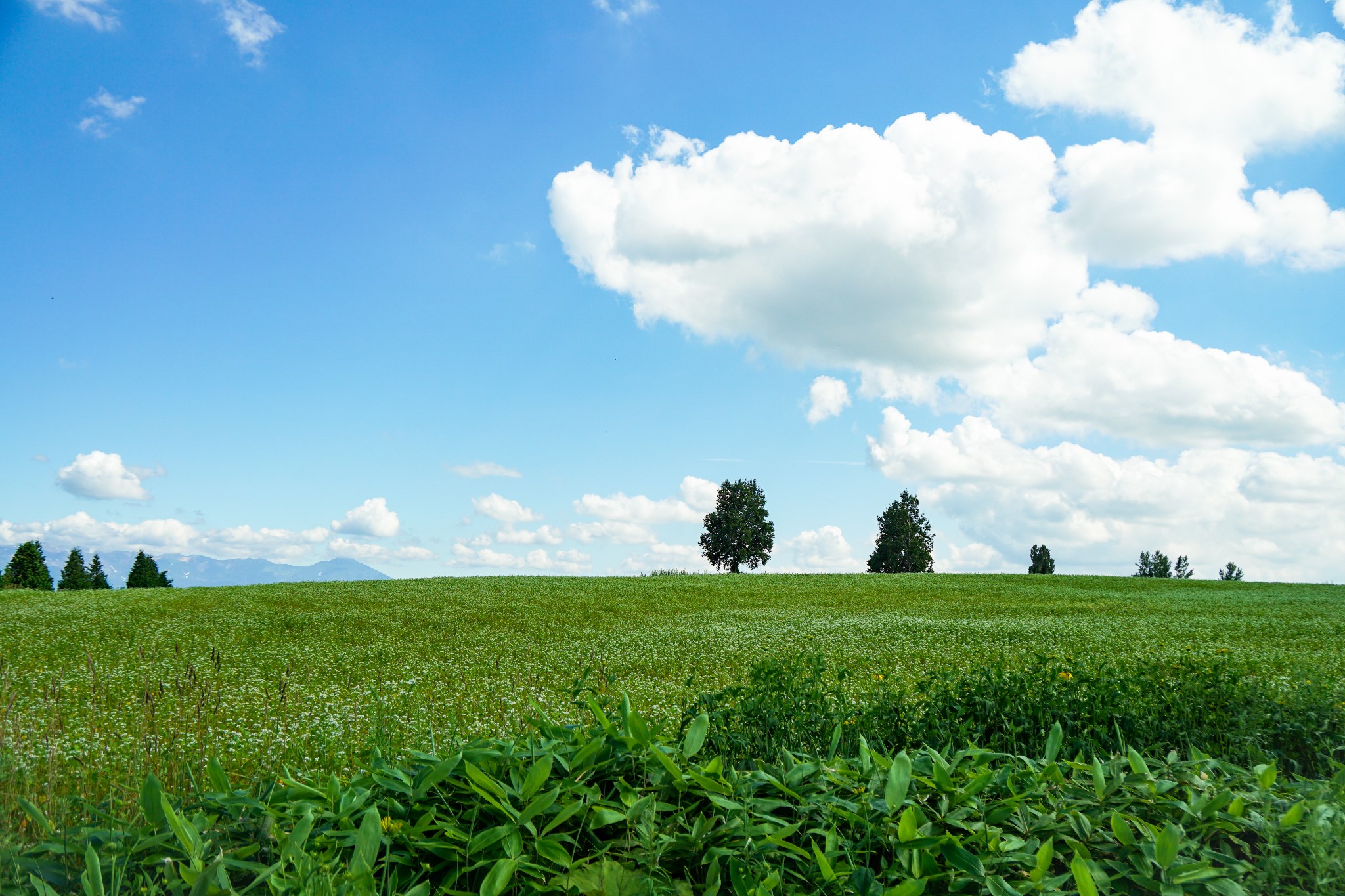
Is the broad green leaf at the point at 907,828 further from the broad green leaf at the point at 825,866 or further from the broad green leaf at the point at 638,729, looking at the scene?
the broad green leaf at the point at 638,729

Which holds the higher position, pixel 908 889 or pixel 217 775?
pixel 217 775

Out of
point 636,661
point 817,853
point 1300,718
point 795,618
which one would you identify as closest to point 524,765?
point 817,853

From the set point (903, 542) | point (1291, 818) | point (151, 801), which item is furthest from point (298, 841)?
point (903, 542)

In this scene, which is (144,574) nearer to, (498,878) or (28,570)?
(28,570)

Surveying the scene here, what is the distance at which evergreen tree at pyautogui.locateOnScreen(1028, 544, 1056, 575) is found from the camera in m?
61.0

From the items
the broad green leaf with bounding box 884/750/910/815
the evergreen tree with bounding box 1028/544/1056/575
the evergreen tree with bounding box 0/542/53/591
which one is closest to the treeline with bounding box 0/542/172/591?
the evergreen tree with bounding box 0/542/53/591

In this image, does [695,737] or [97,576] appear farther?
[97,576]

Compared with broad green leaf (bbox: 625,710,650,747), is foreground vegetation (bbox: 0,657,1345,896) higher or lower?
lower

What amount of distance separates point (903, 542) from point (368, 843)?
5760cm

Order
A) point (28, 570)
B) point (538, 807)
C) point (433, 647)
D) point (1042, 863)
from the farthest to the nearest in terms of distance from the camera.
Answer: point (28, 570)
point (433, 647)
point (538, 807)
point (1042, 863)

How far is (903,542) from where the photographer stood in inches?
2247

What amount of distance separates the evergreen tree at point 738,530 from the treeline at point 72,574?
32212mm

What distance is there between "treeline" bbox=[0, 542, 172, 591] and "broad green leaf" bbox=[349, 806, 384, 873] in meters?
39.7

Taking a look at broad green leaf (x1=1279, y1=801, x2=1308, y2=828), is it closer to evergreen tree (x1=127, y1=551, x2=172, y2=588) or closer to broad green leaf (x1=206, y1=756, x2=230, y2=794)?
broad green leaf (x1=206, y1=756, x2=230, y2=794)
